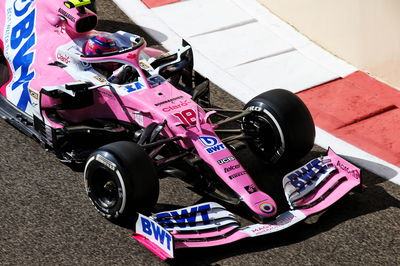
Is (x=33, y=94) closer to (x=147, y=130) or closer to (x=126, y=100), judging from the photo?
(x=126, y=100)

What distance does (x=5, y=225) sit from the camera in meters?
7.38

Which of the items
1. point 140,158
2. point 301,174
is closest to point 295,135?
point 301,174

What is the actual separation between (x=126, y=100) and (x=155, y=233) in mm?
1689

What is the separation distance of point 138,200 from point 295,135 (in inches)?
72.9

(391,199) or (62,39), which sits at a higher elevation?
(62,39)

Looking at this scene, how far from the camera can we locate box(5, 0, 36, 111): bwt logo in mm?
8719

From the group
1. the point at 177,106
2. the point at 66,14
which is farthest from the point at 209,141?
the point at 66,14

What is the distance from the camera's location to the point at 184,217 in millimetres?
7016

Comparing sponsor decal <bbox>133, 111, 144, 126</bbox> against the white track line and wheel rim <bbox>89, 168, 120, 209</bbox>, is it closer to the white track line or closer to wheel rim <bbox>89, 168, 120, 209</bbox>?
wheel rim <bbox>89, 168, 120, 209</bbox>

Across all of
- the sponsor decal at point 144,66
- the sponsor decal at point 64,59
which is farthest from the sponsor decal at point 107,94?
the sponsor decal at point 64,59

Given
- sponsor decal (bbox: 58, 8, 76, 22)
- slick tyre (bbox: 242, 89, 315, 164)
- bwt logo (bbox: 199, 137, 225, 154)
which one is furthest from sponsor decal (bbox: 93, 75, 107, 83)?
slick tyre (bbox: 242, 89, 315, 164)

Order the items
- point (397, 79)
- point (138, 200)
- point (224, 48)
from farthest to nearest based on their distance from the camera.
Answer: point (224, 48)
point (397, 79)
point (138, 200)

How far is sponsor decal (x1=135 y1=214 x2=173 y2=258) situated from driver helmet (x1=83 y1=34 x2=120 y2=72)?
2.14 metres

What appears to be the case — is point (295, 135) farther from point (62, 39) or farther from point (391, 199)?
point (62, 39)
